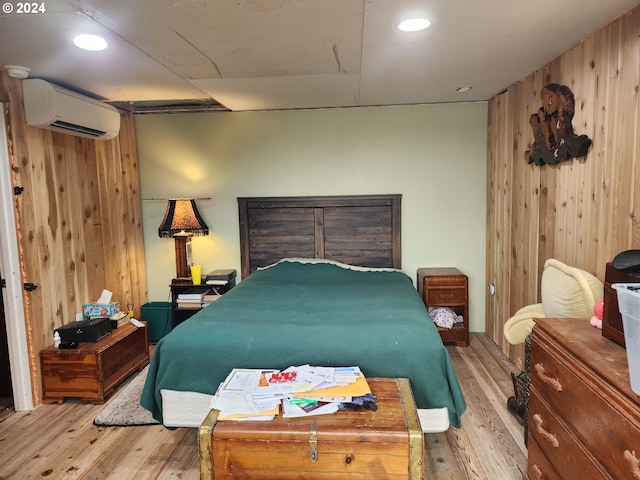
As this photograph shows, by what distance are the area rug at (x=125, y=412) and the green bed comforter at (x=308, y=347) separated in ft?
1.71

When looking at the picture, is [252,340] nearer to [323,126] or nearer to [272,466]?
[272,466]

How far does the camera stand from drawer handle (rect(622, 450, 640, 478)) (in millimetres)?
1054

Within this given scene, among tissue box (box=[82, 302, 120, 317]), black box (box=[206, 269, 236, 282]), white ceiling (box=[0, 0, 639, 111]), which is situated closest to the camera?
white ceiling (box=[0, 0, 639, 111])

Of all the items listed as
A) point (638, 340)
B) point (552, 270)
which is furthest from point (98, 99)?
point (638, 340)

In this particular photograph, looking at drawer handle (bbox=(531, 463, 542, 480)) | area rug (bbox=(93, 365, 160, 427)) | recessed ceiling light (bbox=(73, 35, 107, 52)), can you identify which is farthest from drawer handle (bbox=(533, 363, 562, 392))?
recessed ceiling light (bbox=(73, 35, 107, 52))

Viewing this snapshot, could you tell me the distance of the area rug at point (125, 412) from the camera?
2.48 metres

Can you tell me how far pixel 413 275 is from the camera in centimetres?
394

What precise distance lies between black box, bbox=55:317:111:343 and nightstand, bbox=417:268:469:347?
259cm

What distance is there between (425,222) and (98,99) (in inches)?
122

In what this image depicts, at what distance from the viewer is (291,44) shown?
7.20 feet

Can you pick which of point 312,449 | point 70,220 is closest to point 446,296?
point 312,449

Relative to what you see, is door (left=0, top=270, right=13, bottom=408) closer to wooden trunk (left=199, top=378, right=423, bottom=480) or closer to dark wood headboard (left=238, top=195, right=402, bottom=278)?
dark wood headboard (left=238, top=195, right=402, bottom=278)

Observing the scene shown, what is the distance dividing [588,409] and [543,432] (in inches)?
15.1

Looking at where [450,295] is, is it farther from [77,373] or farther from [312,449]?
[77,373]
